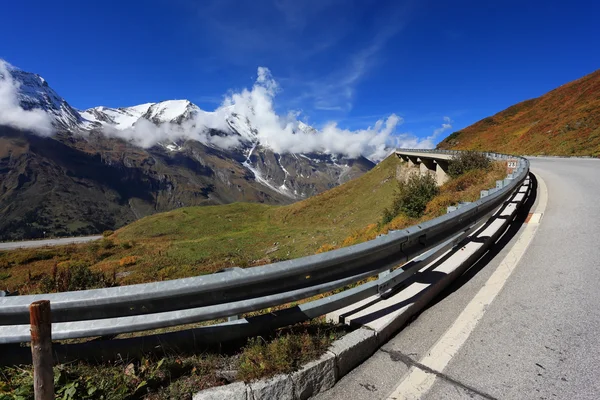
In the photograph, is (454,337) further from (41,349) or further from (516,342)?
(41,349)

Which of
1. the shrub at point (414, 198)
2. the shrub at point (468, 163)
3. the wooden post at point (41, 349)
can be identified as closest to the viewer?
the wooden post at point (41, 349)

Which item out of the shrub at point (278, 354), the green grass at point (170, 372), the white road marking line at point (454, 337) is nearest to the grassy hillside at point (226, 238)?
the white road marking line at point (454, 337)

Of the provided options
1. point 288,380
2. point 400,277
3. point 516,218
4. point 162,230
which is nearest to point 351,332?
point 288,380

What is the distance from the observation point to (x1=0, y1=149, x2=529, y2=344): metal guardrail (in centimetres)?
228

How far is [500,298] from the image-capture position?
385 cm

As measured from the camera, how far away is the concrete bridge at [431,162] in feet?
107

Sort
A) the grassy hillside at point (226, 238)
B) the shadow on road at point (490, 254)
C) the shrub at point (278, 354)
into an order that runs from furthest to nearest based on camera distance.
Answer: the grassy hillside at point (226, 238), the shadow on road at point (490, 254), the shrub at point (278, 354)

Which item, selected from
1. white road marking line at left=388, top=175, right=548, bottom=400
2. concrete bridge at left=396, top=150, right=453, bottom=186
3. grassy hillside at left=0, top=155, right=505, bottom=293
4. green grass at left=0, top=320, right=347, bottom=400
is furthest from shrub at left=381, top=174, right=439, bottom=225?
concrete bridge at left=396, top=150, right=453, bottom=186

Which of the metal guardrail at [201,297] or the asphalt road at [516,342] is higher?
the metal guardrail at [201,297]

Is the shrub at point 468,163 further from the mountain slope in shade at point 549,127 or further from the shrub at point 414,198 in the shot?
the mountain slope in shade at point 549,127

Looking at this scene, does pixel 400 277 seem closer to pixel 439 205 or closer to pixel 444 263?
pixel 444 263

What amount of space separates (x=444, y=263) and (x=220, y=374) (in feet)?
11.6

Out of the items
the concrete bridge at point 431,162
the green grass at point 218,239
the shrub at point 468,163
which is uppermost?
the concrete bridge at point 431,162

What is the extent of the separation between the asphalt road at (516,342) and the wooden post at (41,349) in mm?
1831
